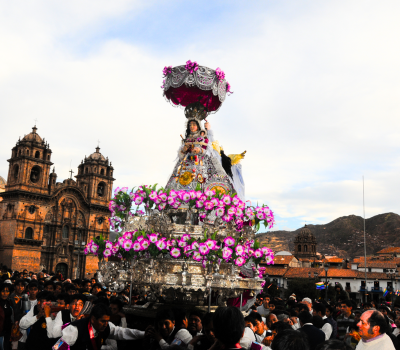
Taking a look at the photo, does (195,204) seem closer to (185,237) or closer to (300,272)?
(185,237)

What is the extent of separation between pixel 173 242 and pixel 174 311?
2.44 metres

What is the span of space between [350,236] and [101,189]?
350 feet

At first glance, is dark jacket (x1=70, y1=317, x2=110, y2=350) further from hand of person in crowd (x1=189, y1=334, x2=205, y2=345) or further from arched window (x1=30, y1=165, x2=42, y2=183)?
arched window (x1=30, y1=165, x2=42, y2=183)

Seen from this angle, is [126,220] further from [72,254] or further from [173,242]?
[72,254]

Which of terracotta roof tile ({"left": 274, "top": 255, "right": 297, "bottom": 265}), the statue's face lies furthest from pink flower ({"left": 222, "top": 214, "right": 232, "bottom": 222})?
terracotta roof tile ({"left": 274, "top": 255, "right": 297, "bottom": 265})

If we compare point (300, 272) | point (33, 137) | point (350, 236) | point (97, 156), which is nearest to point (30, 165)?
point (33, 137)

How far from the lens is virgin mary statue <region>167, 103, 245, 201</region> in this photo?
34.5ft

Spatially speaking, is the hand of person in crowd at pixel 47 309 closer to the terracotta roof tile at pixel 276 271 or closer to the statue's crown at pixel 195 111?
the statue's crown at pixel 195 111

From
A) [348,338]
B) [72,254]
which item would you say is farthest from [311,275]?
[348,338]

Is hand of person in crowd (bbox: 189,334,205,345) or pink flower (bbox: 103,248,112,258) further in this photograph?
pink flower (bbox: 103,248,112,258)

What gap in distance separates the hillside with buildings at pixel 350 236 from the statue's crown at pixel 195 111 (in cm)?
11895

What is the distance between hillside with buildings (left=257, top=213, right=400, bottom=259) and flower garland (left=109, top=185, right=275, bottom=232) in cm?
12025

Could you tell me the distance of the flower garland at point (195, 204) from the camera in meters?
8.76

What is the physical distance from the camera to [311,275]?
61.9 meters
